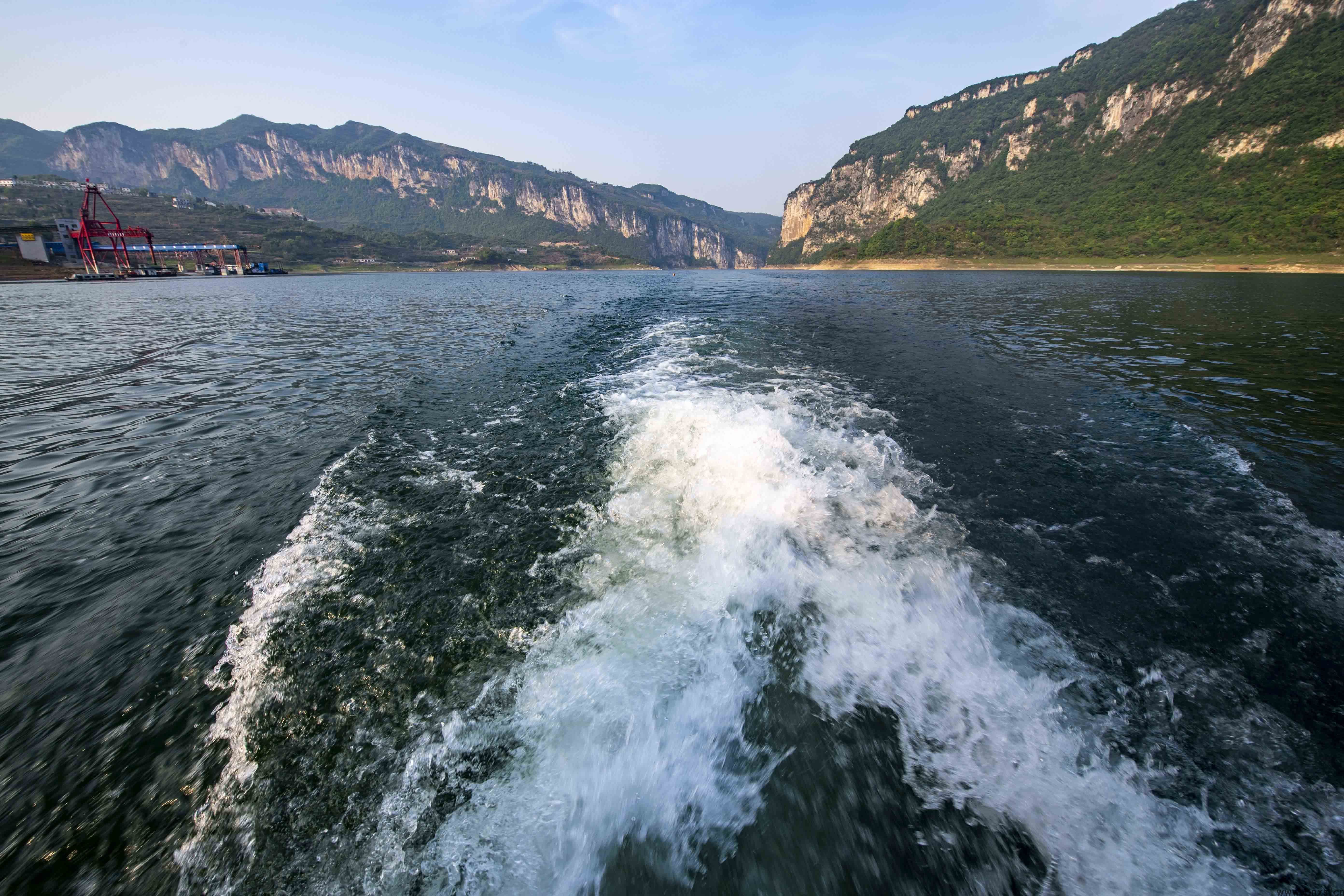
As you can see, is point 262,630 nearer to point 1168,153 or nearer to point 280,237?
point 1168,153

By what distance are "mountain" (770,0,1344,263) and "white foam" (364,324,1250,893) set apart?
318 ft

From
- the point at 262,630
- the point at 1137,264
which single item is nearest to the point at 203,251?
the point at 262,630

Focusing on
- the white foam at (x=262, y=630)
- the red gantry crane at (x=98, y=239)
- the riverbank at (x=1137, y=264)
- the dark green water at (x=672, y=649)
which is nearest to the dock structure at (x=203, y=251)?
the red gantry crane at (x=98, y=239)

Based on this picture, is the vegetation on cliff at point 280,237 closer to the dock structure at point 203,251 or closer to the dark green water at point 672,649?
the dock structure at point 203,251

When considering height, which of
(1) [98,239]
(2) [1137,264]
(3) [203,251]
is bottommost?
(3) [203,251]

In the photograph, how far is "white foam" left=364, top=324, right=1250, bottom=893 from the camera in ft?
8.93

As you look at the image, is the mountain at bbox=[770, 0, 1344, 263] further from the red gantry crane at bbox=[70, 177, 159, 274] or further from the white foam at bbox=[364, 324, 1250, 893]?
the red gantry crane at bbox=[70, 177, 159, 274]

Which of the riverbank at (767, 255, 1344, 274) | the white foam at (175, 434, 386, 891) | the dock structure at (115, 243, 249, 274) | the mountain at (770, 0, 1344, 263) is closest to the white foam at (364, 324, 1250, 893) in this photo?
the white foam at (175, 434, 386, 891)

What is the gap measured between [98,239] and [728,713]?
13687 centimetres

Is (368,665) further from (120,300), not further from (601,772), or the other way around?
(120,300)

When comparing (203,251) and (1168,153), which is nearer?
(203,251)

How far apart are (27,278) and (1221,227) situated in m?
178

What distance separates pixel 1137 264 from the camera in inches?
2810

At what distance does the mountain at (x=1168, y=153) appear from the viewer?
7050 centimetres
